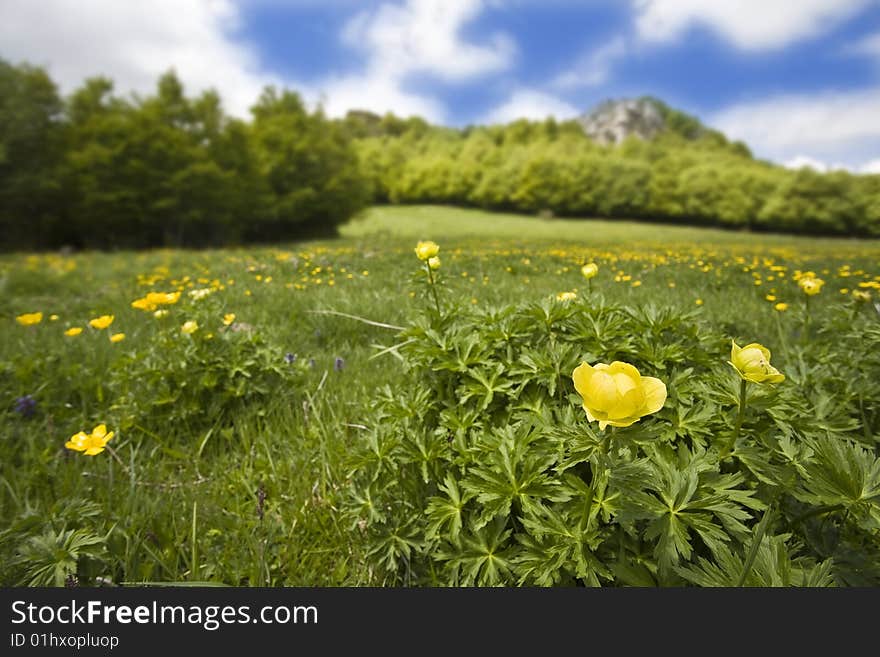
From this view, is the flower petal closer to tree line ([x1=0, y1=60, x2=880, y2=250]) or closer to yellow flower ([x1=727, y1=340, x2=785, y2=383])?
yellow flower ([x1=727, y1=340, x2=785, y2=383])

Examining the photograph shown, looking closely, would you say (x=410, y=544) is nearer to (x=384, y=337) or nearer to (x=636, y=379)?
(x=636, y=379)

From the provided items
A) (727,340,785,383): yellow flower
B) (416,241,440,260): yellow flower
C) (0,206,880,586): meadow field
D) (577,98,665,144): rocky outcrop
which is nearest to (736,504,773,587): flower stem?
(0,206,880,586): meadow field

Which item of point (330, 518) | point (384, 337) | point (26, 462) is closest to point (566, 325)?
point (330, 518)

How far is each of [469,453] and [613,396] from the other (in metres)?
0.57

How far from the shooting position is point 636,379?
693 mm

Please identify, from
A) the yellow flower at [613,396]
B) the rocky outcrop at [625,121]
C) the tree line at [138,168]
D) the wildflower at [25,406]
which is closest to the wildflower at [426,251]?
the yellow flower at [613,396]

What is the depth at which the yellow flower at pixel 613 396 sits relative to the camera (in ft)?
2.16

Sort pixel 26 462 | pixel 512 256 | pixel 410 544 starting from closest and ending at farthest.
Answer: pixel 410 544 < pixel 26 462 < pixel 512 256

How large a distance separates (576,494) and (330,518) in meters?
0.93

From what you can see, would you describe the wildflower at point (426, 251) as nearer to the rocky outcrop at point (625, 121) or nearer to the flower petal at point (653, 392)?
the flower petal at point (653, 392)

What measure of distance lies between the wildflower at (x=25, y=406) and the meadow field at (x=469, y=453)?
1 cm

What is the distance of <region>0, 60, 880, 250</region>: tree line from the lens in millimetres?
16750

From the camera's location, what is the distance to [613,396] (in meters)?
0.66

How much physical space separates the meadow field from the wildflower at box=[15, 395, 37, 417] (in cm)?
1
